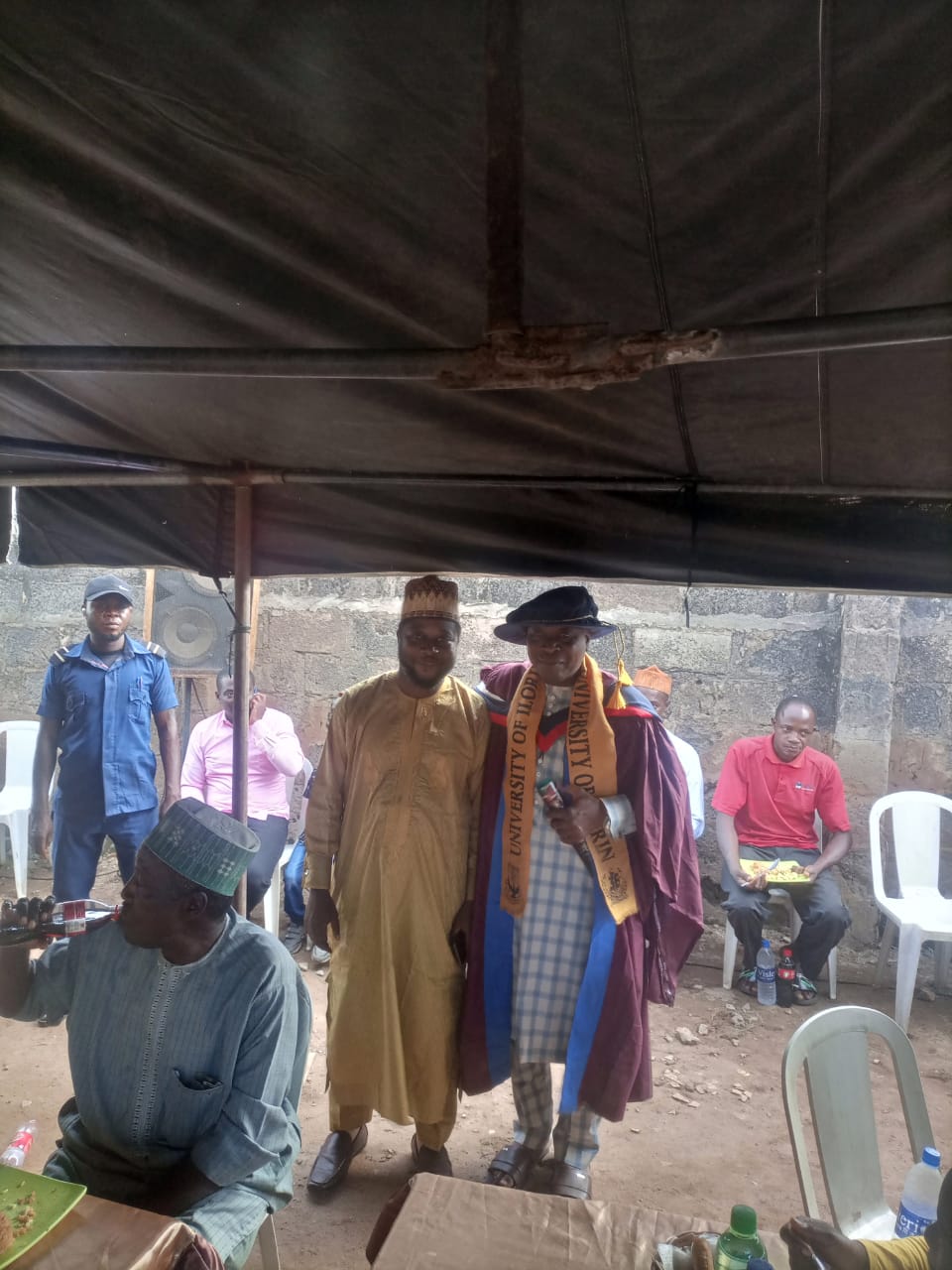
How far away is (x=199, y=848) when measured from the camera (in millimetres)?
1910

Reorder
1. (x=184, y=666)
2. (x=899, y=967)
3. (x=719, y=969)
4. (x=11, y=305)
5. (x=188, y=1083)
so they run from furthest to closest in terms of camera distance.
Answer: (x=184, y=666), (x=719, y=969), (x=899, y=967), (x=11, y=305), (x=188, y=1083)

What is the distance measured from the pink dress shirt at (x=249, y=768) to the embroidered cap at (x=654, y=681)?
223 cm

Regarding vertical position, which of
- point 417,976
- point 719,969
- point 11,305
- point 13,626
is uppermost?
point 11,305

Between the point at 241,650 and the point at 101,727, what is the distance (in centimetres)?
159

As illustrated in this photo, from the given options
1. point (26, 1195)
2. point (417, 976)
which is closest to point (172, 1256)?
point (26, 1195)

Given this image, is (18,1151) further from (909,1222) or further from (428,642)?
(909,1222)

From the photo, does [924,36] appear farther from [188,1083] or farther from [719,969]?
[719,969]

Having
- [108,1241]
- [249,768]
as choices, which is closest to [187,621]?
[249,768]

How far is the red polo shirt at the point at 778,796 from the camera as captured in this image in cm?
528

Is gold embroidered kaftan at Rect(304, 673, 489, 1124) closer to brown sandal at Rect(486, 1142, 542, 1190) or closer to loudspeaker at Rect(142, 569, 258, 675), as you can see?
brown sandal at Rect(486, 1142, 542, 1190)

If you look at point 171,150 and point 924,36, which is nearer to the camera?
point 924,36

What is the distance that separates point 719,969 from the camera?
5480mm

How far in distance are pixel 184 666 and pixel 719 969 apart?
4195mm

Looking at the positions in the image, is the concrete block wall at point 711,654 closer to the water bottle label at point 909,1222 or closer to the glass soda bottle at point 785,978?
the glass soda bottle at point 785,978
